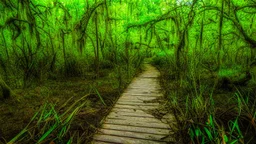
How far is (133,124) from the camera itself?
9.98 ft

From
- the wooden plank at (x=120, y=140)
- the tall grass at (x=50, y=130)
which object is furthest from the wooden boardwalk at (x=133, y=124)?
the tall grass at (x=50, y=130)

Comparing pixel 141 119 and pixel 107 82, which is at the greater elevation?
pixel 107 82

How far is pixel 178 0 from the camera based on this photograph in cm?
472

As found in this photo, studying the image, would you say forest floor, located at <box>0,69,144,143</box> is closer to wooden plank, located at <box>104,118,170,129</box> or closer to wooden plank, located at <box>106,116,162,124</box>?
wooden plank, located at <box>104,118,170,129</box>

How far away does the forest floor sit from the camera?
296cm

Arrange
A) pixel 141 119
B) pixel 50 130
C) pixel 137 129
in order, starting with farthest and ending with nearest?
1. pixel 141 119
2. pixel 137 129
3. pixel 50 130

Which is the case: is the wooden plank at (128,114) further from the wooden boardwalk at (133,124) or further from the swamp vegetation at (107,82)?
the swamp vegetation at (107,82)

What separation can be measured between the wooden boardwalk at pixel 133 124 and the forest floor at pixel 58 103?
0.19 meters

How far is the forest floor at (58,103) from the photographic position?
296 cm

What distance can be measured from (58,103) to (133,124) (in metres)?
2.02

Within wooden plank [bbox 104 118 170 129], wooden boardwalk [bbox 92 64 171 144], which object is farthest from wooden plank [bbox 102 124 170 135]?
wooden plank [bbox 104 118 170 129]

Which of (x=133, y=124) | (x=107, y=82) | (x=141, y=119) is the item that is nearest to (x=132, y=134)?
(x=133, y=124)

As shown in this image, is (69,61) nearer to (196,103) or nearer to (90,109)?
(90,109)

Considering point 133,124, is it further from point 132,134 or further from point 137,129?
point 132,134
